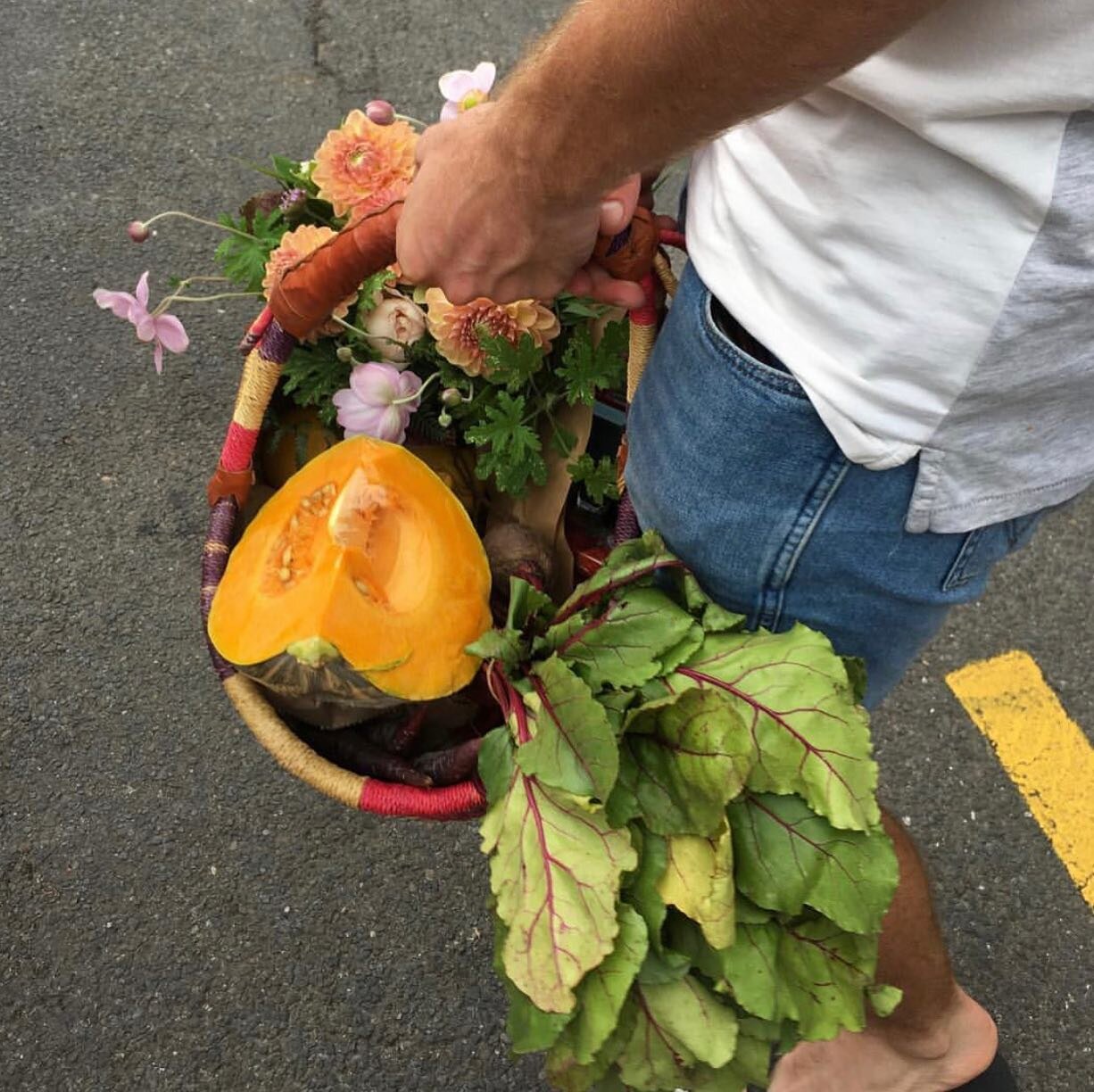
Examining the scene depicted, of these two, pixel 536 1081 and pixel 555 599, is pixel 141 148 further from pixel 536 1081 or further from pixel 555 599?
pixel 536 1081

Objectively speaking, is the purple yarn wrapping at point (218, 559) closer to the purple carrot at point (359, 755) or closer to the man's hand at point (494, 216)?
the purple carrot at point (359, 755)

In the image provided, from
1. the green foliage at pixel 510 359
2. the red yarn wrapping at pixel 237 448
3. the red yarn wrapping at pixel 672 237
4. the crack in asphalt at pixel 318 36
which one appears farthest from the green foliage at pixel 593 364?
the crack in asphalt at pixel 318 36

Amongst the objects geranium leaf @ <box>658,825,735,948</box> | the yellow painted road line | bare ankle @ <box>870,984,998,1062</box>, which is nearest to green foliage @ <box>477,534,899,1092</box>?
geranium leaf @ <box>658,825,735,948</box>

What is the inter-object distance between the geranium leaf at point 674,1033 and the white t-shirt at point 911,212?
0.48 meters

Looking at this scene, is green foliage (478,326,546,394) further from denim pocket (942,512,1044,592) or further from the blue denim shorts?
denim pocket (942,512,1044,592)

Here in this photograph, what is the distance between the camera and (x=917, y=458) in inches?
34.0

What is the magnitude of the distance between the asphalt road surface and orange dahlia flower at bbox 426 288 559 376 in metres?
0.90

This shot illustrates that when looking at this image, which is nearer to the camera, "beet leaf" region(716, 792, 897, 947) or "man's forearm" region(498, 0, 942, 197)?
"man's forearm" region(498, 0, 942, 197)

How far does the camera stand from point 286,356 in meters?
1.20

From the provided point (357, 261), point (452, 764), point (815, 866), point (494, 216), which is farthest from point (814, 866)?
point (357, 261)

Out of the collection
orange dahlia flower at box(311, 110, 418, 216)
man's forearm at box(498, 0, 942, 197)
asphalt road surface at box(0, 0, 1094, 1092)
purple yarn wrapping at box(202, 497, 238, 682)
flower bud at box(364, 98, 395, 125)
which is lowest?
asphalt road surface at box(0, 0, 1094, 1092)

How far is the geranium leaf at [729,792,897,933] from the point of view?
905 mm

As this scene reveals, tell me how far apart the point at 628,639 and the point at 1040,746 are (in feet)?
4.27

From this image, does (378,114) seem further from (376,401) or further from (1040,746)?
(1040,746)
